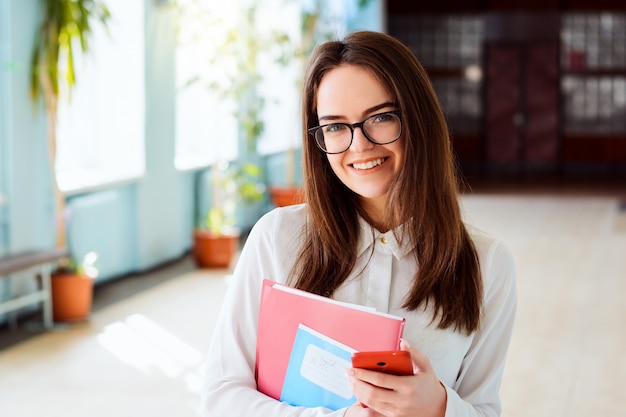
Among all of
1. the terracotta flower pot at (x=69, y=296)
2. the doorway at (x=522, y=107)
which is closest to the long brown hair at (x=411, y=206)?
the terracotta flower pot at (x=69, y=296)

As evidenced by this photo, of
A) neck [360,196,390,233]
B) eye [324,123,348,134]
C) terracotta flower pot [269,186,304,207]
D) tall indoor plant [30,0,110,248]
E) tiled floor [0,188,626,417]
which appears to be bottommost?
tiled floor [0,188,626,417]

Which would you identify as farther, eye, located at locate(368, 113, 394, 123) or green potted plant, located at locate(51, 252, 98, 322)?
green potted plant, located at locate(51, 252, 98, 322)

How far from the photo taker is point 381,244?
1.79m

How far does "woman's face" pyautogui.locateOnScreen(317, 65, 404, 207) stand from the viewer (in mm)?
1693

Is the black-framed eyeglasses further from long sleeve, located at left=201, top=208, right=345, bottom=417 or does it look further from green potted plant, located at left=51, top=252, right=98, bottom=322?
green potted plant, located at left=51, top=252, right=98, bottom=322

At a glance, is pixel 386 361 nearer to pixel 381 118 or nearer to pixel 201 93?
pixel 381 118

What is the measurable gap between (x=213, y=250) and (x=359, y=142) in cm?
705

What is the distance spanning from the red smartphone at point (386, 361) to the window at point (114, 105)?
22.1 feet

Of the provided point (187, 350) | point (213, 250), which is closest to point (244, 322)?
point (187, 350)

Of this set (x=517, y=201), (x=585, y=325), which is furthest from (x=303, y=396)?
(x=517, y=201)

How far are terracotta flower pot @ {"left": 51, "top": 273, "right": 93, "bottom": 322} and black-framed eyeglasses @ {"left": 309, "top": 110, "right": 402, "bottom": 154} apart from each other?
491 cm

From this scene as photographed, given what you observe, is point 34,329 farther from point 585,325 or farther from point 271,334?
point 271,334

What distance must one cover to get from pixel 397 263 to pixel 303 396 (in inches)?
12.0

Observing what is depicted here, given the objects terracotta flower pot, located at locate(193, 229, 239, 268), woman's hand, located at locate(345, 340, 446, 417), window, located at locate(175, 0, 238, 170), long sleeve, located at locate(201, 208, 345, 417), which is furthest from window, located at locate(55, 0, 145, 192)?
woman's hand, located at locate(345, 340, 446, 417)
